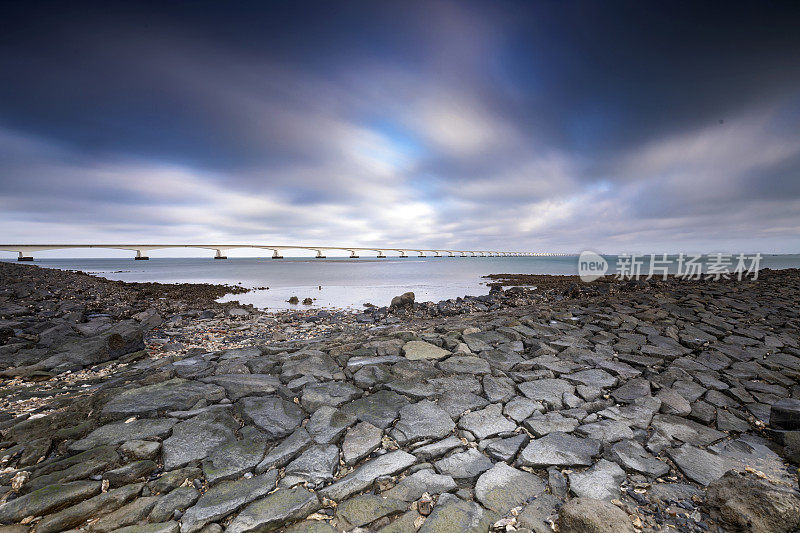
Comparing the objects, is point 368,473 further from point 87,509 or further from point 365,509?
point 87,509

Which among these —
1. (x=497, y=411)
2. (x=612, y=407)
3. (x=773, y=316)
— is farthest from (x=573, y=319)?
(x=773, y=316)

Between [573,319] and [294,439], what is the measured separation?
250 inches

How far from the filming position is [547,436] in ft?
10.4

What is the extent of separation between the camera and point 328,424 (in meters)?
3.32

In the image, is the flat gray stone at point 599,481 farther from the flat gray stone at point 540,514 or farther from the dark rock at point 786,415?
the dark rock at point 786,415

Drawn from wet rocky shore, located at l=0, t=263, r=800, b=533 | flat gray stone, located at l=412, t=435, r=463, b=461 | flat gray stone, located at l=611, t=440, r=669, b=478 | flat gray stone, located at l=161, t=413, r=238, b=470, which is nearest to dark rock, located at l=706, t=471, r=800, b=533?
wet rocky shore, located at l=0, t=263, r=800, b=533

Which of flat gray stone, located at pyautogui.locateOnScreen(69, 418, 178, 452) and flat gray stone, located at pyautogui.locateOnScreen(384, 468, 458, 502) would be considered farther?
flat gray stone, located at pyautogui.locateOnScreen(69, 418, 178, 452)

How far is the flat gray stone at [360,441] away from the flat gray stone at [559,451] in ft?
4.42

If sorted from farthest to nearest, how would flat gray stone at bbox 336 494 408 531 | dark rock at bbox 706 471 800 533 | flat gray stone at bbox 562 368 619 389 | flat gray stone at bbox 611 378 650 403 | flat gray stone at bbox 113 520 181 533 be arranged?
flat gray stone at bbox 562 368 619 389, flat gray stone at bbox 611 378 650 403, flat gray stone at bbox 336 494 408 531, flat gray stone at bbox 113 520 181 533, dark rock at bbox 706 471 800 533

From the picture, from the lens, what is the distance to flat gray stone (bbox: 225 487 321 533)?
7.00 feet

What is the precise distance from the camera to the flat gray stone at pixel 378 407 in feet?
11.2

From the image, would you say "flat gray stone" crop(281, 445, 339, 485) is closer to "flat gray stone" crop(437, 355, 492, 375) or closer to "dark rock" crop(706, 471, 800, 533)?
"flat gray stone" crop(437, 355, 492, 375)

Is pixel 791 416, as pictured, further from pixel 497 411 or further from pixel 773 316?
pixel 773 316

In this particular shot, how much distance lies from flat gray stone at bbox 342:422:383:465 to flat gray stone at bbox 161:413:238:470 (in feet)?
3.72
